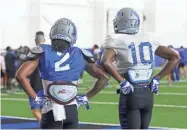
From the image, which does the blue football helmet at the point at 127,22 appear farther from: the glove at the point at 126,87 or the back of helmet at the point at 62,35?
the back of helmet at the point at 62,35

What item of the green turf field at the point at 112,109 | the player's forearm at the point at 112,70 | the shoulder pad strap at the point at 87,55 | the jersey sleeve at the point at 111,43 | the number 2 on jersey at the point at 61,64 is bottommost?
the green turf field at the point at 112,109

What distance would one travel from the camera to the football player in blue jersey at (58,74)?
4703 millimetres

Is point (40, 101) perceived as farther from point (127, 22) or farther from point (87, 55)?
point (127, 22)

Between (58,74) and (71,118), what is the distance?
1.37 ft

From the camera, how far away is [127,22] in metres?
5.39

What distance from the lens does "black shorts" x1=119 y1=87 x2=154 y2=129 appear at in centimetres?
523

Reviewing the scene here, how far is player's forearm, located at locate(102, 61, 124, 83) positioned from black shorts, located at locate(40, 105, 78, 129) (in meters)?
0.62

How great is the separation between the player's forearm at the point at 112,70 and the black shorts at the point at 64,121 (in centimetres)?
62

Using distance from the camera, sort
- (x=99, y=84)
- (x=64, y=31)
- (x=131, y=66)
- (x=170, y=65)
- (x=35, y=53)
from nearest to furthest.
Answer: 1. (x=35, y=53)
2. (x=64, y=31)
3. (x=99, y=84)
4. (x=131, y=66)
5. (x=170, y=65)

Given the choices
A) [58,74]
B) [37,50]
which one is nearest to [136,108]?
[58,74]

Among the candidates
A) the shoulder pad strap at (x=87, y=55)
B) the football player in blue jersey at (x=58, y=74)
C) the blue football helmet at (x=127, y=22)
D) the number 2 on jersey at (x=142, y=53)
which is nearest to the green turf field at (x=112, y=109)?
the number 2 on jersey at (x=142, y=53)

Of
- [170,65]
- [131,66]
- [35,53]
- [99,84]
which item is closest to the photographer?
[35,53]

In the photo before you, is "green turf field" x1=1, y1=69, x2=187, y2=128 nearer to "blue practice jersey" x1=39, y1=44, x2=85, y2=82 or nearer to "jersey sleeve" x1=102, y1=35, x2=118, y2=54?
"jersey sleeve" x1=102, y1=35, x2=118, y2=54

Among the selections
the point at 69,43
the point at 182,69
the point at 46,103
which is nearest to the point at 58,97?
the point at 46,103
